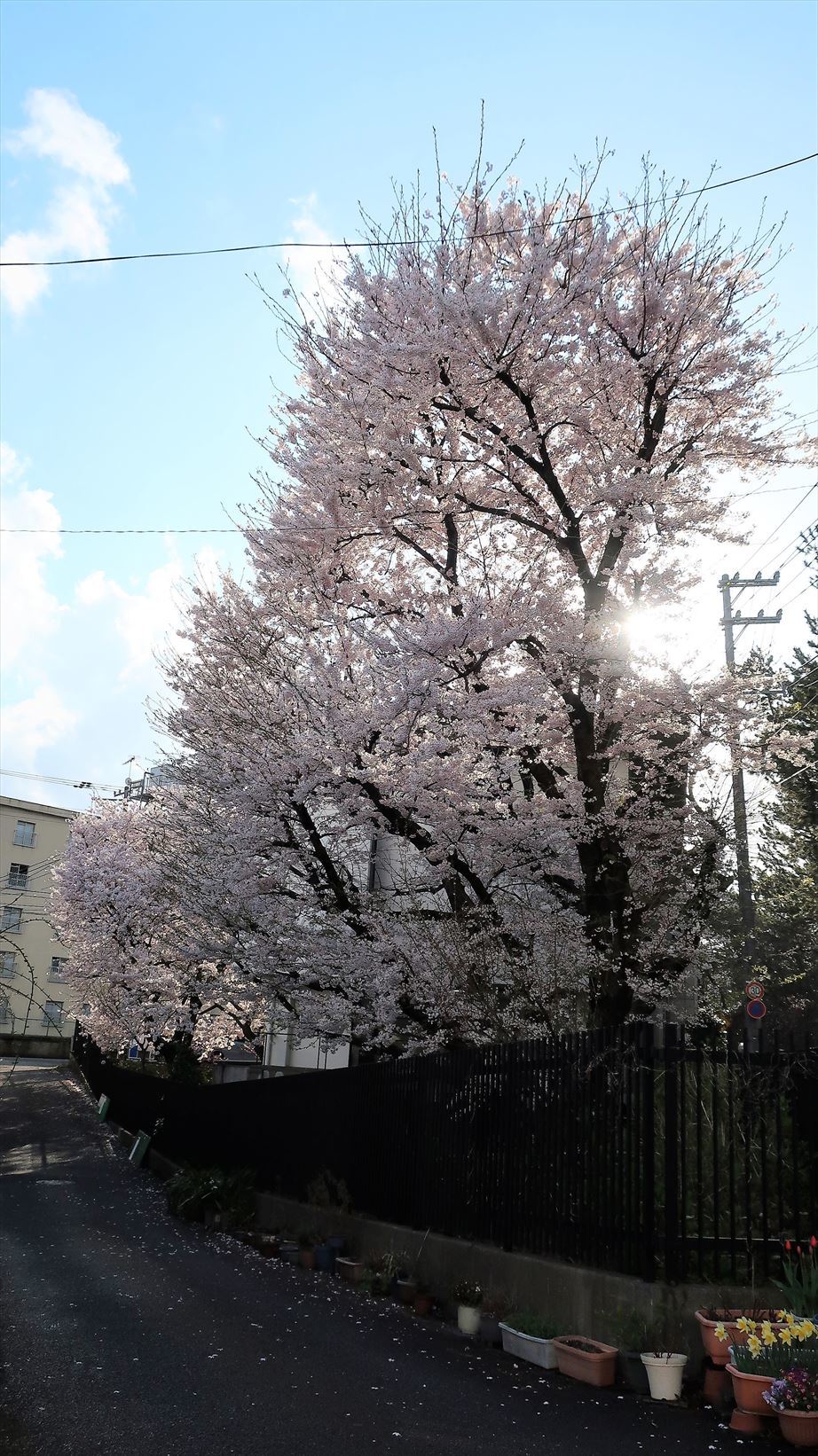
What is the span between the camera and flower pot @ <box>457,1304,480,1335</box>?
955cm

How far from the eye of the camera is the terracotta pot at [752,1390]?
653 centimetres

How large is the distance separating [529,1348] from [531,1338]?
0.10 m

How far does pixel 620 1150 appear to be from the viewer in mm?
8438

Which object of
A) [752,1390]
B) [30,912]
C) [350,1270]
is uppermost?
[30,912]

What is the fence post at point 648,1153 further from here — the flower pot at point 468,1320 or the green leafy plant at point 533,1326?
the flower pot at point 468,1320

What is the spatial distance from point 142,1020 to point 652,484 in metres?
20.9

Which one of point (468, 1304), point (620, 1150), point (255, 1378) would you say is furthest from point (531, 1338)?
point (255, 1378)

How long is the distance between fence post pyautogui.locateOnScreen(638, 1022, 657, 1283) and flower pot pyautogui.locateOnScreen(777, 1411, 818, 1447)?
1.60 metres

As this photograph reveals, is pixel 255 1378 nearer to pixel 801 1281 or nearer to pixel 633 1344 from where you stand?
pixel 633 1344

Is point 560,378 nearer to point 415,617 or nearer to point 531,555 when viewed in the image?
point 531,555


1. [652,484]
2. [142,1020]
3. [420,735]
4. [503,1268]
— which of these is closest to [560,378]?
[652,484]

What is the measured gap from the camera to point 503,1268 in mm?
9719

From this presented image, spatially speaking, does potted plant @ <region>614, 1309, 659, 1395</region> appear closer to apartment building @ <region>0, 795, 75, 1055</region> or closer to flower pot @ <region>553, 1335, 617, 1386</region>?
flower pot @ <region>553, 1335, 617, 1386</region>

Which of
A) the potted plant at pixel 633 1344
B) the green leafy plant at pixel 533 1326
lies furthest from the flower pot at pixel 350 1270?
the potted plant at pixel 633 1344
